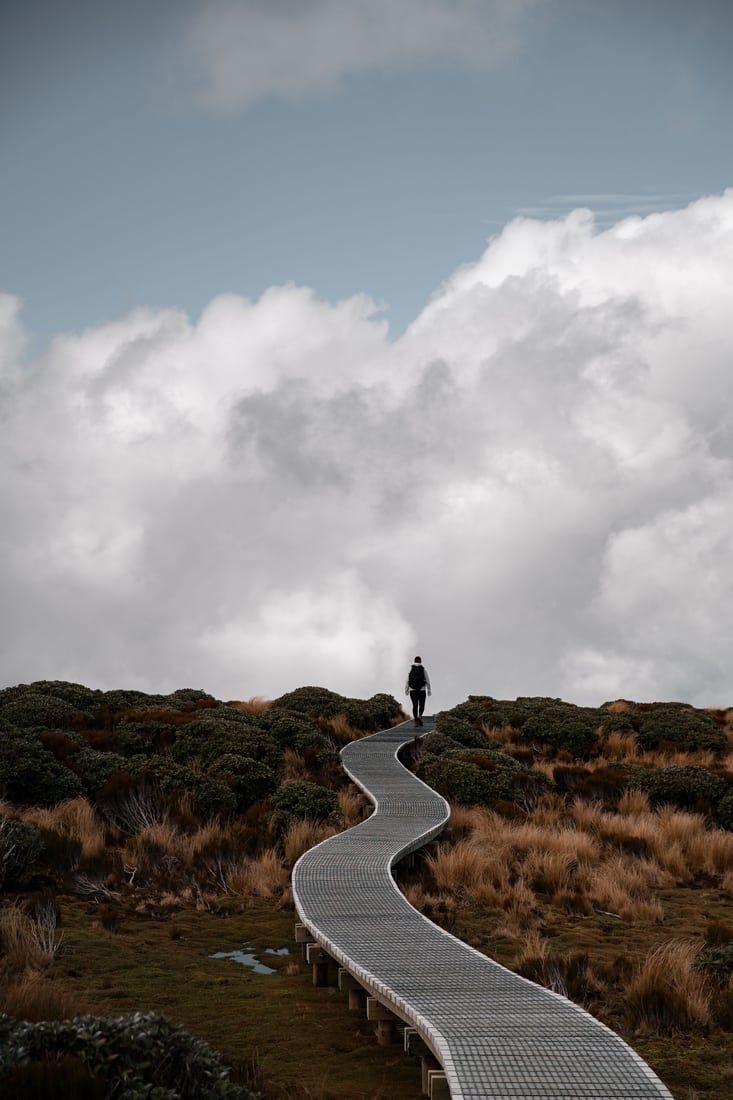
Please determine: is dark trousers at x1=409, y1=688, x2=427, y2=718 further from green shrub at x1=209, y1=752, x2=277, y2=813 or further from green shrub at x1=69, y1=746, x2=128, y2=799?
green shrub at x1=69, y1=746, x2=128, y2=799

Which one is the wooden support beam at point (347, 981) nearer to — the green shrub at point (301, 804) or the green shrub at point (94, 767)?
the green shrub at point (301, 804)

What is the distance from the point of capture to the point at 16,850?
12.6 metres

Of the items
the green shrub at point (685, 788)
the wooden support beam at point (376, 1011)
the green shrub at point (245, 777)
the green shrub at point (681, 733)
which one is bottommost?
the wooden support beam at point (376, 1011)

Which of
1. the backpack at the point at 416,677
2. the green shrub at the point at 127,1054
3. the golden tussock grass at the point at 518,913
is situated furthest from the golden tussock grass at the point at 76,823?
the backpack at the point at 416,677

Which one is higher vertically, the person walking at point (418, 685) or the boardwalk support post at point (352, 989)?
the person walking at point (418, 685)

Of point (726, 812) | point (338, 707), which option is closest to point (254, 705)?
point (338, 707)

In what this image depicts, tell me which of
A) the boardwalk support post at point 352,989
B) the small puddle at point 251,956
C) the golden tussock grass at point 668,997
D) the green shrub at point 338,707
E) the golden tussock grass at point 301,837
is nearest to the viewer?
the golden tussock grass at point 668,997

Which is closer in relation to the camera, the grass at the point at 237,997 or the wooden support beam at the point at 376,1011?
the grass at the point at 237,997

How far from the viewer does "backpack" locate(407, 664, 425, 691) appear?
27.4m

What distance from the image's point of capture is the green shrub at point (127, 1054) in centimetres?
532

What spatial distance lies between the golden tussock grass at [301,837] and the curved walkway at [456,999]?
4.62ft

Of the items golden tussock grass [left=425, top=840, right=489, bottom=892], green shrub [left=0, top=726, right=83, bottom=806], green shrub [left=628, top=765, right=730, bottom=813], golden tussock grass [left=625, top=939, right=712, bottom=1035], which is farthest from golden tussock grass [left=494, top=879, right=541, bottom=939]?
green shrub [left=0, top=726, right=83, bottom=806]

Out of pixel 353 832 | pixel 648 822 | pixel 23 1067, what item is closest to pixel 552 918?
pixel 353 832

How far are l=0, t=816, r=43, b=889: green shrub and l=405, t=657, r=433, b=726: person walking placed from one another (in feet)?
50.7
